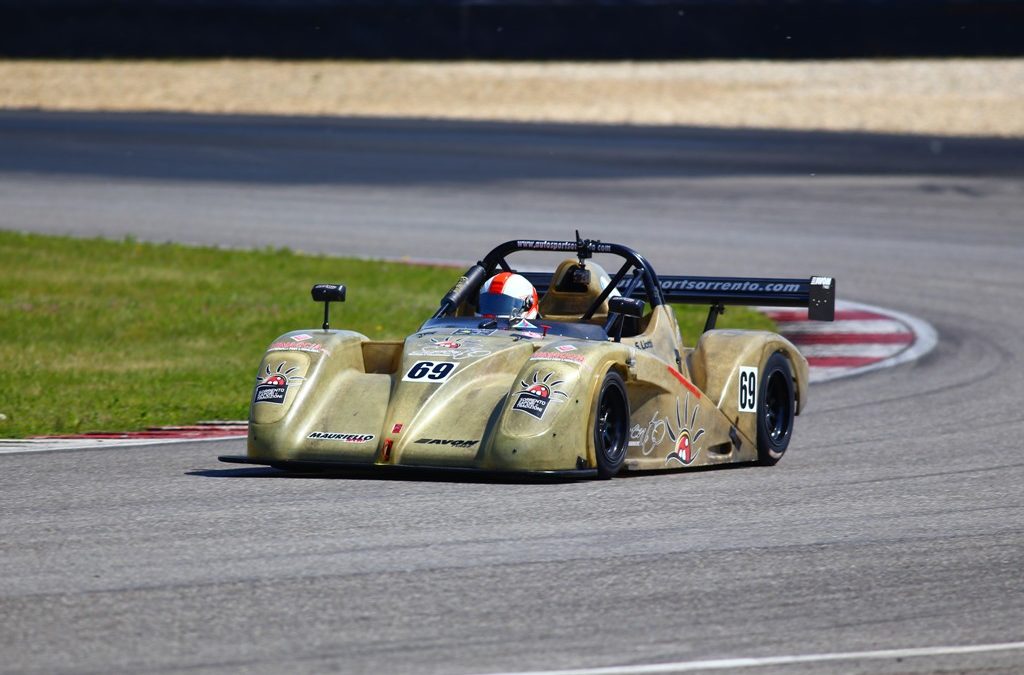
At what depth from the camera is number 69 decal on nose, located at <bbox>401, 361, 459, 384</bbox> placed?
28.6 ft

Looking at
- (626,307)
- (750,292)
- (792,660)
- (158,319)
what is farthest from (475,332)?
(158,319)

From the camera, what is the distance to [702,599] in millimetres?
6191

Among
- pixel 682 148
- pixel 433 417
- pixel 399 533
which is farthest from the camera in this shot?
pixel 682 148

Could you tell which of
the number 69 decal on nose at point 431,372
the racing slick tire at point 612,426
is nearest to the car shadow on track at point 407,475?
the racing slick tire at point 612,426

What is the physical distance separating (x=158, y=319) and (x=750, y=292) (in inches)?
279

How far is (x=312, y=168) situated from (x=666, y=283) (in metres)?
19.0

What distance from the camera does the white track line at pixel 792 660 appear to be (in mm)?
5270

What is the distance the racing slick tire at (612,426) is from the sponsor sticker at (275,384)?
155 centimetres

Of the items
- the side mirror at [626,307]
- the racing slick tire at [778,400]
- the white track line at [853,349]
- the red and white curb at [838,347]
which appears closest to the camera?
the side mirror at [626,307]

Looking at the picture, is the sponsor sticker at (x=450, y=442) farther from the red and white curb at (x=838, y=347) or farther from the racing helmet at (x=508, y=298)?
the red and white curb at (x=838, y=347)

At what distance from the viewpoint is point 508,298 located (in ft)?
30.9

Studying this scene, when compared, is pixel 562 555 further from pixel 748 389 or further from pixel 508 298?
pixel 748 389

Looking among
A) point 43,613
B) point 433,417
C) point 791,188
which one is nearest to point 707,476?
point 433,417

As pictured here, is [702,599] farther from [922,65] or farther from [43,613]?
[922,65]
